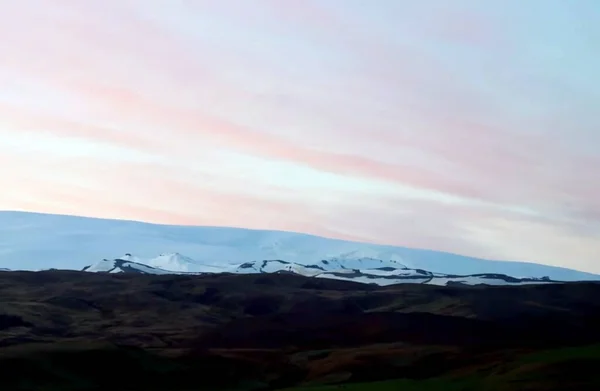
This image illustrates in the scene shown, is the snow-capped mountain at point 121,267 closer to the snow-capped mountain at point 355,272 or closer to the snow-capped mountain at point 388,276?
the snow-capped mountain at point 355,272

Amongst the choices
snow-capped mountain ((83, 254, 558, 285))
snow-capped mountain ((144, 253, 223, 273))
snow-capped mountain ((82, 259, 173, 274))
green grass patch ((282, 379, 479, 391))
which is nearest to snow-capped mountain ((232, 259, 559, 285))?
snow-capped mountain ((83, 254, 558, 285))

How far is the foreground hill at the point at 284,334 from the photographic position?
38688 mm

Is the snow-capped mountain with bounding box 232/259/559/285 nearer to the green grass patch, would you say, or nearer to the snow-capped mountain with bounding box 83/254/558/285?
the snow-capped mountain with bounding box 83/254/558/285

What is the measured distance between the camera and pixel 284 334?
71.4m

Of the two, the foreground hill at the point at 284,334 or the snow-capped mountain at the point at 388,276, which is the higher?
the snow-capped mountain at the point at 388,276

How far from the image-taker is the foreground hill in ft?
127

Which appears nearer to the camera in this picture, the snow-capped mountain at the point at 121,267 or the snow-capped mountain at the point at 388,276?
the snow-capped mountain at the point at 388,276

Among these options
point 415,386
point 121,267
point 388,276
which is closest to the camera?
point 415,386

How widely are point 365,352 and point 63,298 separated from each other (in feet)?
169

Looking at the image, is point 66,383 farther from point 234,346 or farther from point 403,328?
point 403,328

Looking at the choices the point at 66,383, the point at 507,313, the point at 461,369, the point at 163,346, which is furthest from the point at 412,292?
the point at 66,383

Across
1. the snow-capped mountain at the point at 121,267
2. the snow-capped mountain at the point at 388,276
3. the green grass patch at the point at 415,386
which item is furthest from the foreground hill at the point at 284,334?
the snow-capped mountain at the point at 121,267

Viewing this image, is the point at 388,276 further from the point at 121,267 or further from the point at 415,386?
the point at 415,386

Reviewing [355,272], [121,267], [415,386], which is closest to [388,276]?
[355,272]
